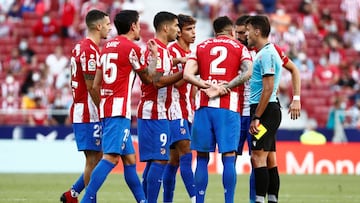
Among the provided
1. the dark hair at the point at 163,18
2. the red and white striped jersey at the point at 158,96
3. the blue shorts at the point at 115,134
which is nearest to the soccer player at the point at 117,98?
the blue shorts at the point at 115,134

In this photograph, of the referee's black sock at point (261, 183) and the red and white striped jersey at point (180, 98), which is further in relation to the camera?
the red and white striped jersey at point (180, 98)

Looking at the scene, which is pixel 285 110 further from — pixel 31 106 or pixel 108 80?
pixel 108 80

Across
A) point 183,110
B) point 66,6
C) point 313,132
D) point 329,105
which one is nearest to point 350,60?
point 329,105

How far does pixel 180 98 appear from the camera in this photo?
51.3 feet

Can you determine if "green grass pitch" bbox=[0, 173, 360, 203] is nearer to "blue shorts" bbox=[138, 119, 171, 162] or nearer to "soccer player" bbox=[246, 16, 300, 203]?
"blue shorts" bbox=[138, 119, 171, 162]

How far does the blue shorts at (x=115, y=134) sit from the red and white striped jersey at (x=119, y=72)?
82 millimetres

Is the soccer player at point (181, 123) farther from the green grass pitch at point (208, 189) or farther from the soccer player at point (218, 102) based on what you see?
the green grass pitch at point (208, 189)

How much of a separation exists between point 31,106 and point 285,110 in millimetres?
7184

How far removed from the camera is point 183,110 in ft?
51.5

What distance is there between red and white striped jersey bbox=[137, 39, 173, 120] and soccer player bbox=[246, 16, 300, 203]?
3.91ft

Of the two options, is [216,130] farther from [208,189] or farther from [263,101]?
[208,189]

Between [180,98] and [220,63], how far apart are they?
1.41m

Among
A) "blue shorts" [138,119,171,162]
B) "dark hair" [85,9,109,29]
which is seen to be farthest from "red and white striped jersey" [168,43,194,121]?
"dark hair" [85,9,109,29]

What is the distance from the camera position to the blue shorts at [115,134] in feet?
45.8
